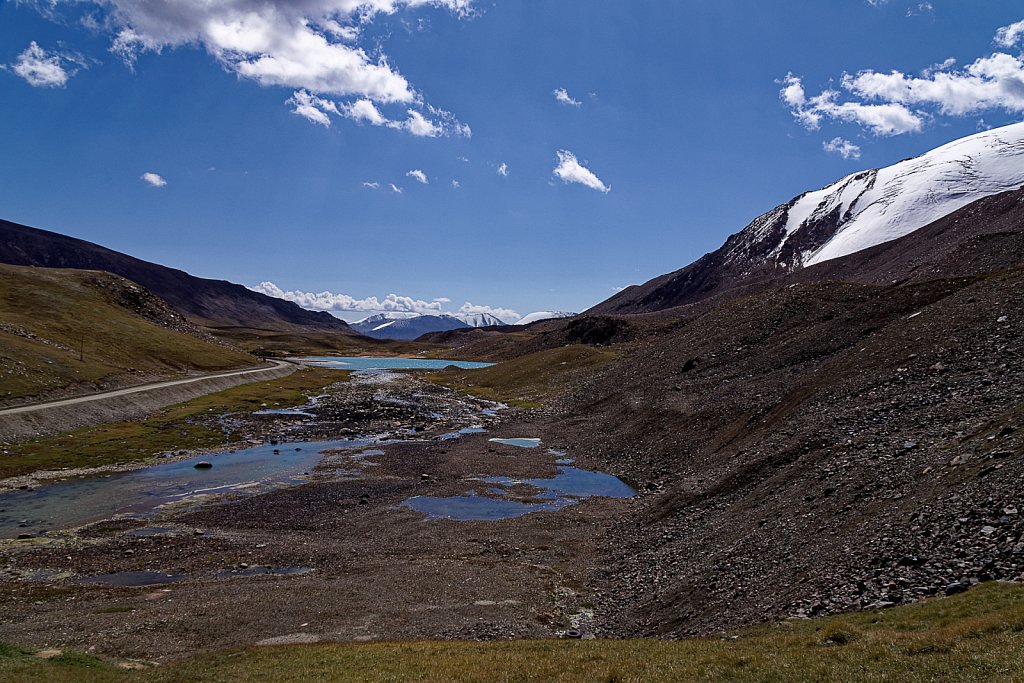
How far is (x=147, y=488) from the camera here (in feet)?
175

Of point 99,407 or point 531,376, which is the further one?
point 531,376

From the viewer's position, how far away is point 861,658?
1592cm

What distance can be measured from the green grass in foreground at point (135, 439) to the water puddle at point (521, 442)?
1408 inches

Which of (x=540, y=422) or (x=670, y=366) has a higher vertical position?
(x=670, y=366)

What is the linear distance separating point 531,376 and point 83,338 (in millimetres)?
100252

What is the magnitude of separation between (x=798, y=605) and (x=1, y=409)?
9023 cm

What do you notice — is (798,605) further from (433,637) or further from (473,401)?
(473,401)

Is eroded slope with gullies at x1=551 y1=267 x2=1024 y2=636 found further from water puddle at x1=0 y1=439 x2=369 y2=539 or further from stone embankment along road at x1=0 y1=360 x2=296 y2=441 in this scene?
stone embankment along road at x1=0 y1=360 x2=296 y2=441

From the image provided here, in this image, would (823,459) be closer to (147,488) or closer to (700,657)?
(700,657)

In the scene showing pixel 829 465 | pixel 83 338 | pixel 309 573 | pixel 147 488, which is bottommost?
pixel 309 573

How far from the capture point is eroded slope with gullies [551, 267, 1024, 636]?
74.6 feet

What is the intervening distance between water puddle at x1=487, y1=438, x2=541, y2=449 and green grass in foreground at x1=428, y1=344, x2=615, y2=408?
33.9 m

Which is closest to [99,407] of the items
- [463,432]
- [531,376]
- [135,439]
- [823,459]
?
[135,439]

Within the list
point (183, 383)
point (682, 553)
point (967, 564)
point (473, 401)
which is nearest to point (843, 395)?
point (682, 553)
